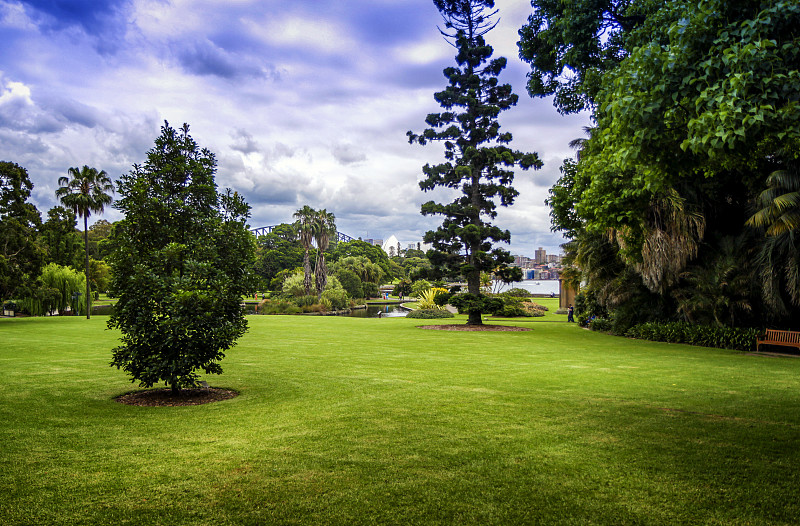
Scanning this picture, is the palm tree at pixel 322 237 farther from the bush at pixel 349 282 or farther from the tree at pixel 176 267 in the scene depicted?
the tree at pixel 176 267

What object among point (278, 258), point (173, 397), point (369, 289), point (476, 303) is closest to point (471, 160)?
point (476, 303)

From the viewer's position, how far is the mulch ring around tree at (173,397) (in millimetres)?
7707

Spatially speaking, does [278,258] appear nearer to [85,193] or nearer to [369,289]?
[369,289]

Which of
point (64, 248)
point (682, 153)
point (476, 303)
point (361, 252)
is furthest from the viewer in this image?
point (361, 252)

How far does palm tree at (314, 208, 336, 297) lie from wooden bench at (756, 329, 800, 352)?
1674 inches

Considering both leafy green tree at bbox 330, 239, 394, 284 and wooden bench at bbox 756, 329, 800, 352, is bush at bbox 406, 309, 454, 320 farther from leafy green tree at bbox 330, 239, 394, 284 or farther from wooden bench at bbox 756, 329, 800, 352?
leafy green tree at bbox 330, 239, 394, 284

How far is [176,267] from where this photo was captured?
8109 millimetres

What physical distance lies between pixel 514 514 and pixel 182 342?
5881mm

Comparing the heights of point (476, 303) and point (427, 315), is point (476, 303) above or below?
above

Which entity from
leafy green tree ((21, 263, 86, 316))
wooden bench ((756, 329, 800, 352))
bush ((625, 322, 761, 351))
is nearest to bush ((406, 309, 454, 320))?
bush ((625, 322, 761, 351))

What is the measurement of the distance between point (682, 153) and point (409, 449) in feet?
15.9

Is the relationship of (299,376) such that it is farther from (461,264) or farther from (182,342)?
(461,264)

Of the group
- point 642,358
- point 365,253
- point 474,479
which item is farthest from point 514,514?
point 365,253

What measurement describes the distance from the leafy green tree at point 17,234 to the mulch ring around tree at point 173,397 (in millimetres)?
24539
